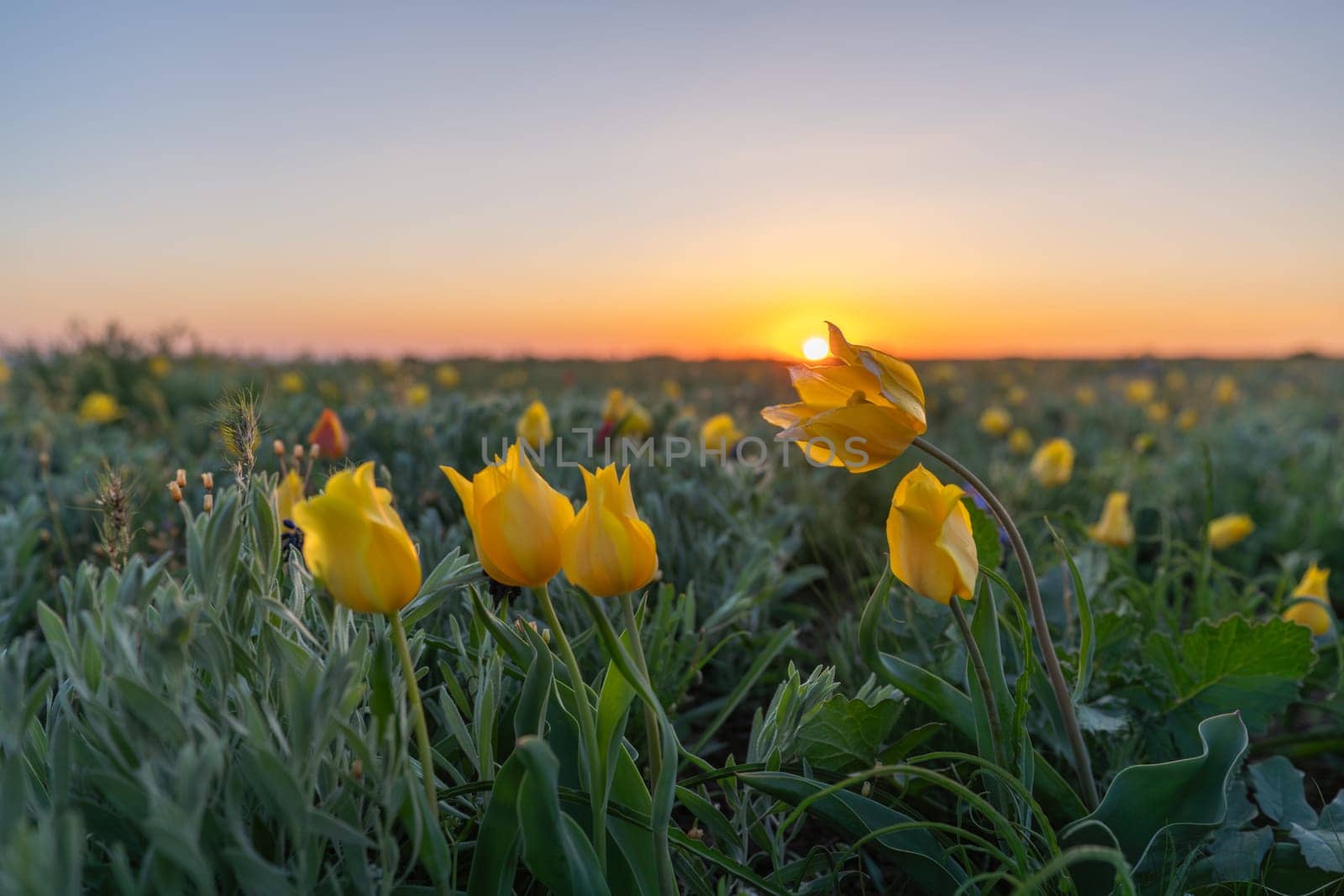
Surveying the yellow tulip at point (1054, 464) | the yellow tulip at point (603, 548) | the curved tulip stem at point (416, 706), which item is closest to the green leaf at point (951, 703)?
the yellow tulip at point (603, 548)

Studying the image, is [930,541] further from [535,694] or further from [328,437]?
[328,437]

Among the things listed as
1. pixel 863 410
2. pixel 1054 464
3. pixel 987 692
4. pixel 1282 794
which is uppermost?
pixel 863 410

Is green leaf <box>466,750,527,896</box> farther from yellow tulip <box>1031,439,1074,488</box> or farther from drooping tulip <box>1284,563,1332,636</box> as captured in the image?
yellow tulip <box>1031,439,1074,488</box>

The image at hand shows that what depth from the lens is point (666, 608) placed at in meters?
1.57

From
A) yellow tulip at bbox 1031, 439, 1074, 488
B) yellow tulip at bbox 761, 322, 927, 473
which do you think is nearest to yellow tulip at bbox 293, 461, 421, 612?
yellow tulip at bbox 761, 322, 927, 473

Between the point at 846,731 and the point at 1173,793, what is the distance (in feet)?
1.32

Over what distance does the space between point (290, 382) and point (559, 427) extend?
334 cm

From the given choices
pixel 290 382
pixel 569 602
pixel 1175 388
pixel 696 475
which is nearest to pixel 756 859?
pixel 569 602

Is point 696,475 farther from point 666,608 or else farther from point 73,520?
point 73,520

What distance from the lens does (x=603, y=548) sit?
0.85 m

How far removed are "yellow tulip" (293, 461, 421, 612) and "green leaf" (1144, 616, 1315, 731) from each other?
1269mm

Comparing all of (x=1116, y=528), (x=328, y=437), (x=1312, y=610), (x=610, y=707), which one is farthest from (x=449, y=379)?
(x=610, y=707)

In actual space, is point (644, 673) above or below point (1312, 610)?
above

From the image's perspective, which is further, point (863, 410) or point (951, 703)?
point (951, 703)
